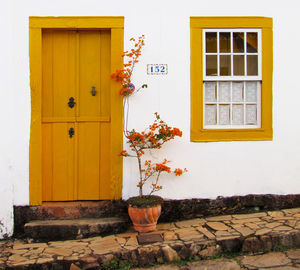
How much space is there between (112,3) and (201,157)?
2.59 metres

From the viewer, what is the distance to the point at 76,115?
536 centimetres

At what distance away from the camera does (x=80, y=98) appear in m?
5.38

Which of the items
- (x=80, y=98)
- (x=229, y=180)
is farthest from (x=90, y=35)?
(x=229, y=180)

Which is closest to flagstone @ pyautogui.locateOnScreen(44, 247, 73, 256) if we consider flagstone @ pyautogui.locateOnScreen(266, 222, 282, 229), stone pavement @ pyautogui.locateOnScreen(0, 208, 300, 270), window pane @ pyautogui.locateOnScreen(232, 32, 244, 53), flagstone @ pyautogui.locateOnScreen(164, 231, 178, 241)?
stone pavement @ pyautogui.locateOnScreen(0, 208, 300, 270)

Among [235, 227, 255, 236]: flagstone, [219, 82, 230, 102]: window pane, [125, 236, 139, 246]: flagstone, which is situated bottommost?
[125, 236, 139, 246]: flagstone

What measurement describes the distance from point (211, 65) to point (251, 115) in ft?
3.21

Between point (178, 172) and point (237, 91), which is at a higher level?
point (237, 91)

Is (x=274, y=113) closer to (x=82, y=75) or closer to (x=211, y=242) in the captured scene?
(x=211, y=242)

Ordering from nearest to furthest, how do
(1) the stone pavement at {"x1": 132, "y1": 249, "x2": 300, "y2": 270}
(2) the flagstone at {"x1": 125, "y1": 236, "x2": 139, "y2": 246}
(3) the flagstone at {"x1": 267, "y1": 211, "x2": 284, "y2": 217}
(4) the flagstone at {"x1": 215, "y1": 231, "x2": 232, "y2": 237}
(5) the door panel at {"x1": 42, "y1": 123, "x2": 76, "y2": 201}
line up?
1. (1) the stone pavement at {"x1": 132, "y1": 249, "x2": 300, "y2": 270}
2. (2) the flagstone at {"x1": 125, "y1": 236, "x2": 139, "y2": 246}
3. (4) the flagstone at {"x1": 215, "y1": 231, "x2": 232, "y2": 237}
4. (3) the flagstone at {"x1": 267, "y1": 211, "x2": 284, "y2": 217}
5. (5) the door panel at {"x1": 42, "y1": 123, "x2": 76, "y2": 201}

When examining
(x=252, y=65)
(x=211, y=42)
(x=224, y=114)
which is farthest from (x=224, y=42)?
(x=224, y=114)

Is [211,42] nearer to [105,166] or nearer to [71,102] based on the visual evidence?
[71,102]

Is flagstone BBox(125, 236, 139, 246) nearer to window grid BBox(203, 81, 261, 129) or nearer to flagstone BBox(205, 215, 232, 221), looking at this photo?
flagstone BBox(205, 215, 232, 221)

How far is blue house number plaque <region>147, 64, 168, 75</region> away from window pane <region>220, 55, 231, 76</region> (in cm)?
87

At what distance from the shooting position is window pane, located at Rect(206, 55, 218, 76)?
5422 millimetres
